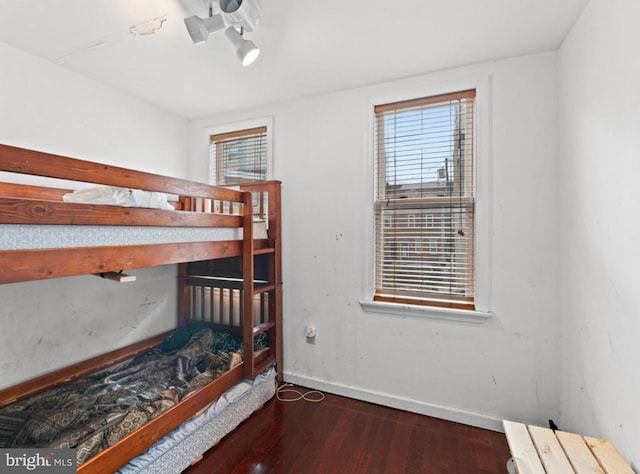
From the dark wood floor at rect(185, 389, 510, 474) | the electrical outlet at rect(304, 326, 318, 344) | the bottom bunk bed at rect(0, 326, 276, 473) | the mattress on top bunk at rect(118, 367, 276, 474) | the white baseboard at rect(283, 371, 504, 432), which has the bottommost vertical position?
the dark wood floor at rect(185, 389, 510, 474)

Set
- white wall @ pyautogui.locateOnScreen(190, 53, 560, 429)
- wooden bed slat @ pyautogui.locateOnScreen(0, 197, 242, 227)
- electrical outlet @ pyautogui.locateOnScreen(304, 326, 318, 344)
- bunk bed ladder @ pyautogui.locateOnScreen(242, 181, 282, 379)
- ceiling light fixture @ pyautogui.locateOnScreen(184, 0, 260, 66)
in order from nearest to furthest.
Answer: wooden bed slat @ pyautogui.locateOnScreen(0, 197, 242, 227)
ceiling light fixture @ pyautogui.locateOnScreen(184, 0, 260, 66)
white wall @ pyautogui.locateOnScreen(190, 53, 560, 429)
bunk bed ladder @ pyautogui.locateOnScreen(242, 181, 282, 379)
electrical outlet @ pyautogui.locateOnScreen(304, 326, 318, 344)

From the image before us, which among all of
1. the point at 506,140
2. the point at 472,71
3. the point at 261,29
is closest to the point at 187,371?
the point at 261,29

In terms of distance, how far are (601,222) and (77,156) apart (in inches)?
130

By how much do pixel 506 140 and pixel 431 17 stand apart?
911 millimetres

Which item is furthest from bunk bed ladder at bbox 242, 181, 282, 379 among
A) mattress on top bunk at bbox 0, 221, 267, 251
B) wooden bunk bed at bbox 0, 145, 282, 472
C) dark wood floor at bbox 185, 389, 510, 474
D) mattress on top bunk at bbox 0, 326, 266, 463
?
mattress on top bunk at bbox 0, 221, 267, 251

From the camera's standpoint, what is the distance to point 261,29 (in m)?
1.72

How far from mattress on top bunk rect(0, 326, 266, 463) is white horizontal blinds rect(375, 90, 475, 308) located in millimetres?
1381

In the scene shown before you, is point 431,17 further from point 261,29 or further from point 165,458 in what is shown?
point 165,458

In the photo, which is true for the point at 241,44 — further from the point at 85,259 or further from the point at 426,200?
the point at 426,200

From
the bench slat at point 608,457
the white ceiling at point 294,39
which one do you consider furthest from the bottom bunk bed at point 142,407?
the white ceiling at point 294,39

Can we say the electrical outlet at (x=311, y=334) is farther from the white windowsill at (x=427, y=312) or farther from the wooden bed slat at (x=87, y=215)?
the wooden bed slat at (x=87, y=215)

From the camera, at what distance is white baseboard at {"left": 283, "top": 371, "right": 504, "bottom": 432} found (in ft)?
6.64

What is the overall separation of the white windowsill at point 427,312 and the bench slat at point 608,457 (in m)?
0.78

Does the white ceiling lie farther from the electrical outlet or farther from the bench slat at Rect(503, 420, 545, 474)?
the bench slat at Rect(503, 420, 545, 474)
